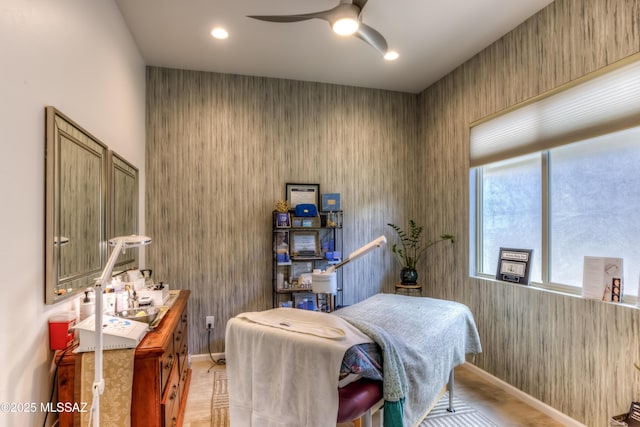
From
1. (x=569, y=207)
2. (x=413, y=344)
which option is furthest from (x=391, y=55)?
(x=413, y=344)

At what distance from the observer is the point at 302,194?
3613mm

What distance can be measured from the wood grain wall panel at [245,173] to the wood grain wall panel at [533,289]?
695 millimetres

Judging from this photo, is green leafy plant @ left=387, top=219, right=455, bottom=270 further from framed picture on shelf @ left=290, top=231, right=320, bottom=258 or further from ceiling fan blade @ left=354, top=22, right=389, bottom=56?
ceiling fan blade @ left=354, top=22, right=389, bottom=56

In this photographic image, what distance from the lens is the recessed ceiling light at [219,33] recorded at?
2.68 m

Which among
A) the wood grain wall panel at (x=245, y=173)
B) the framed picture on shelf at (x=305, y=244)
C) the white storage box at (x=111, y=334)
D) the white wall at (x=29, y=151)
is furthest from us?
the framed picture on shelf at (x=305, y=244)

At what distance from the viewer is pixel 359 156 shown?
12.7ft

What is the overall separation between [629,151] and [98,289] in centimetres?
291

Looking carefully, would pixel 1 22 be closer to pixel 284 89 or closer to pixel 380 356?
pixel 380 356

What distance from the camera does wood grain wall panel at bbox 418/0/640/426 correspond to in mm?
1980

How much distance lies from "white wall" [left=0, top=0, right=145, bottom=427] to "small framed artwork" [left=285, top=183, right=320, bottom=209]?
201 centimetres

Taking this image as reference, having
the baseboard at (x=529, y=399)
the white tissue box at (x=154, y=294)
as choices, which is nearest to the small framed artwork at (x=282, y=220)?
the white tissue box at (x=154, y=294)

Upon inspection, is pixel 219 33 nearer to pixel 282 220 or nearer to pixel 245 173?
pixel 245 173

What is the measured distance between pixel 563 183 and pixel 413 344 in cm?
170

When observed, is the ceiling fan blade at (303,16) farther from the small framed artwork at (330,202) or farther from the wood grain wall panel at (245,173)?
the small framed artwork at (330,202)
